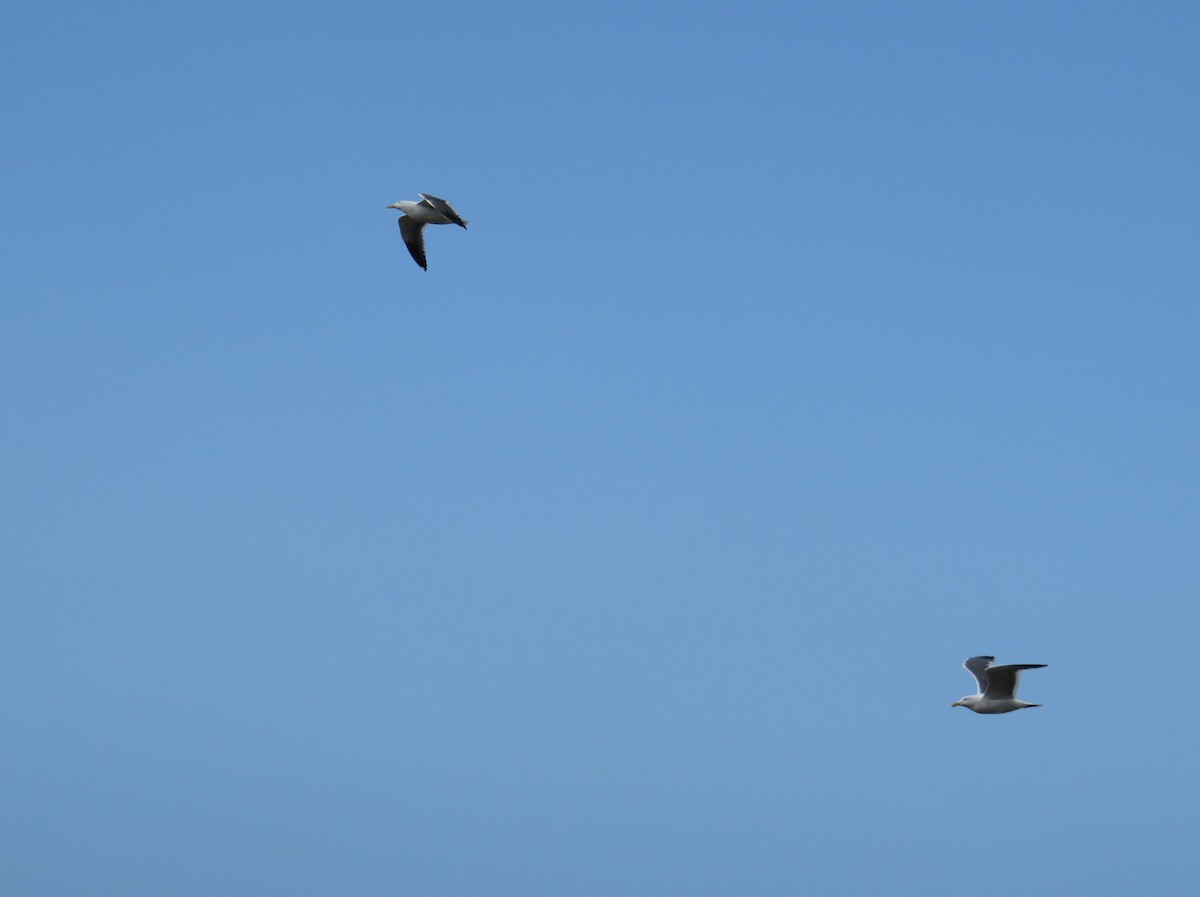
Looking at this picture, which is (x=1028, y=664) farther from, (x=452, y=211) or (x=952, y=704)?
(x=452, y=211)

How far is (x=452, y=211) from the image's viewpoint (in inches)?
1603

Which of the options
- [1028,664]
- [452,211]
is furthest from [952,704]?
[452,211]

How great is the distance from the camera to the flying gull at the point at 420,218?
4072 centimetres

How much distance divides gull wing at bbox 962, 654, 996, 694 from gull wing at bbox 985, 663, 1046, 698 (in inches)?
13.8

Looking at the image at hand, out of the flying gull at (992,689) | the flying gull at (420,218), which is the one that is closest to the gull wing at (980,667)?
the flying gull at (992,689)

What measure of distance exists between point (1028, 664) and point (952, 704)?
425cm

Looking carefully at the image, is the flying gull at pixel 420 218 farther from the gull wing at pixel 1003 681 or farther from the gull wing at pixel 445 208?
the gull wing at pixel 1003 681

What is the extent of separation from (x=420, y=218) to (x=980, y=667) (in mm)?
19799

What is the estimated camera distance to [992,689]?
38.8m

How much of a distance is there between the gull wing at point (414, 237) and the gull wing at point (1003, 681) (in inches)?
776

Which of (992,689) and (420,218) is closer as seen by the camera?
(992,689)

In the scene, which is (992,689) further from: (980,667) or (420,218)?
Answer: (420,218)

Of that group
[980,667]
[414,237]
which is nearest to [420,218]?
[414,237]

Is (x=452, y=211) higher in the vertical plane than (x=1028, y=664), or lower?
higher
